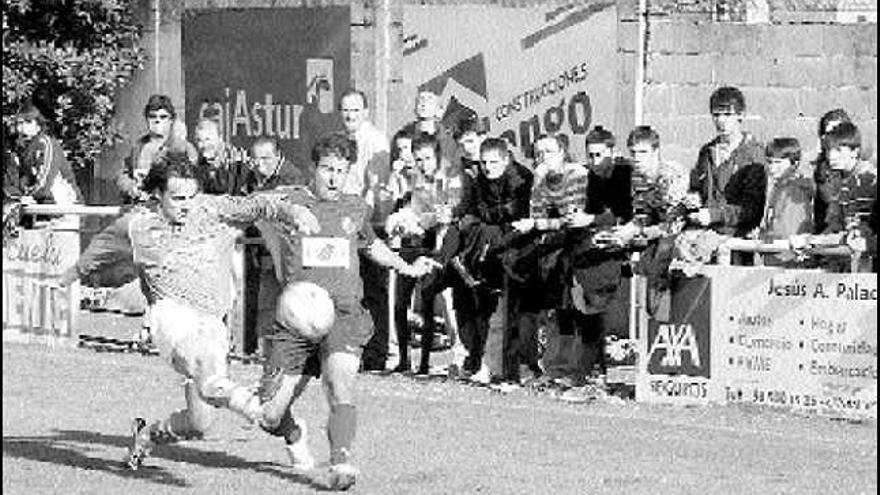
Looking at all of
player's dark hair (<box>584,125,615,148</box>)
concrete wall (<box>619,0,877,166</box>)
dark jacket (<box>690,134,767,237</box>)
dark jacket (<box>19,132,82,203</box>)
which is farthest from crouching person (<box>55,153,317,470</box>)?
dark jacket (<box>19,132,82,203</box>)

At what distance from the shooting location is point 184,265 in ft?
44.7

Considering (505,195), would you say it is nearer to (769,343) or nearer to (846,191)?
(769,343)

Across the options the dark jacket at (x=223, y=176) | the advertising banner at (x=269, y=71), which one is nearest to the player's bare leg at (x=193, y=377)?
the dark jacket at (x=223, y=176)

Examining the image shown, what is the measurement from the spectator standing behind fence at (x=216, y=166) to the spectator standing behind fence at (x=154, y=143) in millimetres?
261

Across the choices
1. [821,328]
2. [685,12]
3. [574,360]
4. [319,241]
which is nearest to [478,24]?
[685,12]

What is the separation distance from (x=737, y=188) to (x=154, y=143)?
514 cm

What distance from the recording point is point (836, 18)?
1858 centimetres

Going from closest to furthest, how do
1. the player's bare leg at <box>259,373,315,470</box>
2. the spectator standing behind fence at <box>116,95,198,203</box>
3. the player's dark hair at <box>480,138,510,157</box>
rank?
the player's bare leg at <box>259,373,315,470</box> → the player's dark hair at <box>480,138,510,157</box> → the spectator standing behind fence at <box>116,95,198,203</box>

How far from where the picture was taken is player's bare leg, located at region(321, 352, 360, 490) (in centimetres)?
1271

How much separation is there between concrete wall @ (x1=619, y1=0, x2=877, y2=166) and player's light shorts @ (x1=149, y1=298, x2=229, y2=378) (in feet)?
19.3

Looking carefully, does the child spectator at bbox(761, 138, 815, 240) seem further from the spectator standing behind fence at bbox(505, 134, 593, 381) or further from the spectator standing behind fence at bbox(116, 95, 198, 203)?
the spectator standing behind fence at bbox(116, 95, 198, 203)

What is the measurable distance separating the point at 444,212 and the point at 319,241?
14.4ft

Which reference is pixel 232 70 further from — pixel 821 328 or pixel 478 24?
pixel 821 328

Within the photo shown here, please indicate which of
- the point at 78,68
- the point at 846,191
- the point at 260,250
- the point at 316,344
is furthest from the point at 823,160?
the point at 78,68
